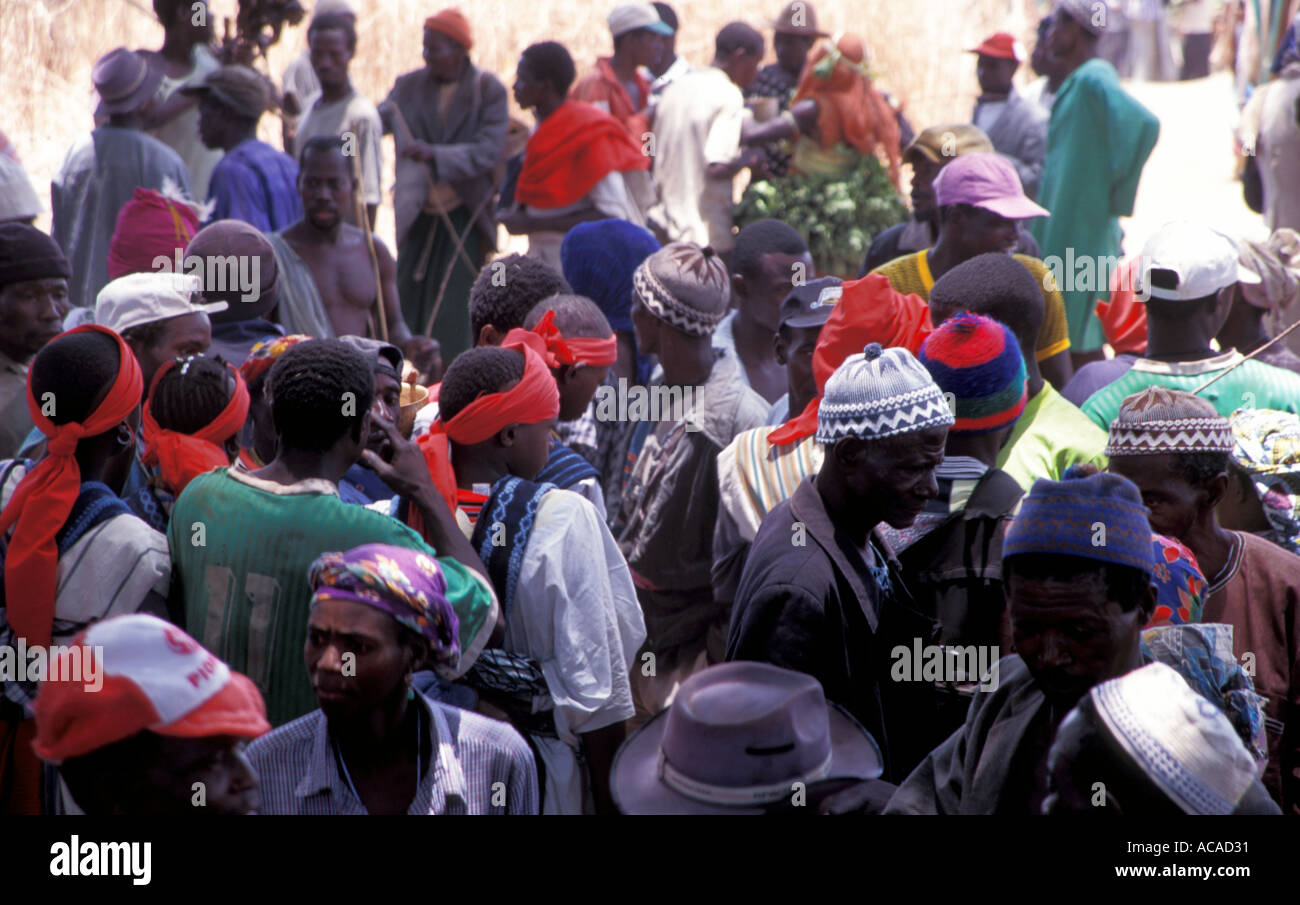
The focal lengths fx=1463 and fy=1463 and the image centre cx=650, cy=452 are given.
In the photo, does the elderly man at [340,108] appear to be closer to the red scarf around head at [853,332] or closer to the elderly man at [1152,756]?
the red scarf around head at [853,332]

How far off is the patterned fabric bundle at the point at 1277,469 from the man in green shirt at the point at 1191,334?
548 millimetres

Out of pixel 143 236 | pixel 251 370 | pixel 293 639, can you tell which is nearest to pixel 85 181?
pixel 143 236

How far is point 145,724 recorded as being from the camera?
7.68ft

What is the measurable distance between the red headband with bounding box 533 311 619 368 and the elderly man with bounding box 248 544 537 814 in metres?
1.63

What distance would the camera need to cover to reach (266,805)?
109 inches

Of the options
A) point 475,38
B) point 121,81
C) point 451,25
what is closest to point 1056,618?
point 121,81

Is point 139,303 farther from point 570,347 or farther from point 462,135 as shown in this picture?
point 462,135

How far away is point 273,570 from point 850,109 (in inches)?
273

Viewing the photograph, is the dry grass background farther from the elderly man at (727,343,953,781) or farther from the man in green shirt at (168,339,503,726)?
the elderly man at (727,343,953,781)

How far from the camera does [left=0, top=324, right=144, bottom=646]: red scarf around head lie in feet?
10.7

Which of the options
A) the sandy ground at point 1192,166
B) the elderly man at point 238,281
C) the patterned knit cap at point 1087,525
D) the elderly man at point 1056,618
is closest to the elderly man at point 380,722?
the elderly man at point 1056,618

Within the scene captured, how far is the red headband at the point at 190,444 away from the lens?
363 cm
